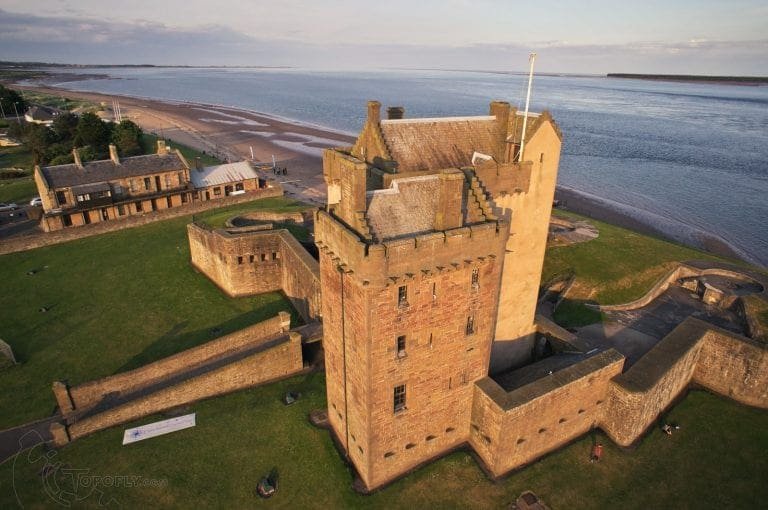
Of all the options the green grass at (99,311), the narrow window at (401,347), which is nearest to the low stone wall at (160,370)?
the green grass at (99,311)

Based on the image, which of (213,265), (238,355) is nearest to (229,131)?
(213,265)

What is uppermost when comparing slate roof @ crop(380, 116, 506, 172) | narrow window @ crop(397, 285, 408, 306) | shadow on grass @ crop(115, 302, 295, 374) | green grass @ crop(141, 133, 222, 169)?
slate roof @ crop(380, 116, 506, 172)

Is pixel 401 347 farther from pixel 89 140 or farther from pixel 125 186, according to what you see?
pixel 89 140

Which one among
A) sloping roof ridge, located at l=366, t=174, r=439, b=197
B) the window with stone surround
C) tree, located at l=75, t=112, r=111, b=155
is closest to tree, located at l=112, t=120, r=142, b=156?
tree, located at l=75, t=112, r=111, b=155

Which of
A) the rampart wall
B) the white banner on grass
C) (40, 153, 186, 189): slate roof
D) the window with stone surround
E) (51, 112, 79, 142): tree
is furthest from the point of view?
(51, 112, 79, 142): tree

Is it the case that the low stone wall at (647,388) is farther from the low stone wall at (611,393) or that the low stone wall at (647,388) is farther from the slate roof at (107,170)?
the slate roof at (107,170)

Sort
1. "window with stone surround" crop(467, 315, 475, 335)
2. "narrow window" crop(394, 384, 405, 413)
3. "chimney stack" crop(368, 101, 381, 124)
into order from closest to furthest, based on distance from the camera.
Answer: "narrow window" crop(394, 384, 405, 413), "window with stone surround" crop(467, 315, 475, 335), "chimney stack" crop(368, 101, 381, 124)

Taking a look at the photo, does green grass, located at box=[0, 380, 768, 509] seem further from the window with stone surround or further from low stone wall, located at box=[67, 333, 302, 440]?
the window with stone surround

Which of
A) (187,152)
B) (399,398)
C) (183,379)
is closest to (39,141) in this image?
(187,152)
